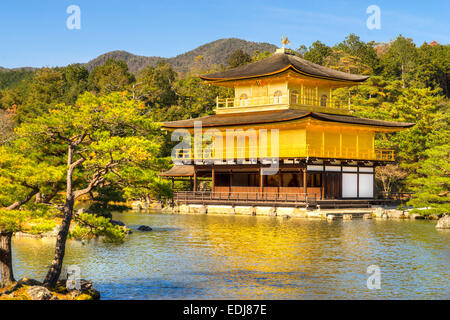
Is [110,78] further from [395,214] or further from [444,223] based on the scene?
[444,223]

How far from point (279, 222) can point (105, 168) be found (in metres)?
21.4

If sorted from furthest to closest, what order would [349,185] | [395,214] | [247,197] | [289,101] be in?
[289,101], [349,185], [247,197], [395,214]

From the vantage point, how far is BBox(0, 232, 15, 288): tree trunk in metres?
14.8

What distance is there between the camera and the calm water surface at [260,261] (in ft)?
55.0

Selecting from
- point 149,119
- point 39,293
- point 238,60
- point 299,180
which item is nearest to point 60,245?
point 39,293

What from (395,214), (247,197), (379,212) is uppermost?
(247,197)

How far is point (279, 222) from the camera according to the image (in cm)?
3562

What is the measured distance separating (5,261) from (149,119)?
17.0 feet

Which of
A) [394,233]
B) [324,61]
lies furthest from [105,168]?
[324,61]

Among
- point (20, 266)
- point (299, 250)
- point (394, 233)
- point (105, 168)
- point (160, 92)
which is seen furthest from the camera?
point (160, 92)

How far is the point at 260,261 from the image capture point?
841 inches

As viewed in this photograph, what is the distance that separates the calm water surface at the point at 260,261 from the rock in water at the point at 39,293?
2.18 m
